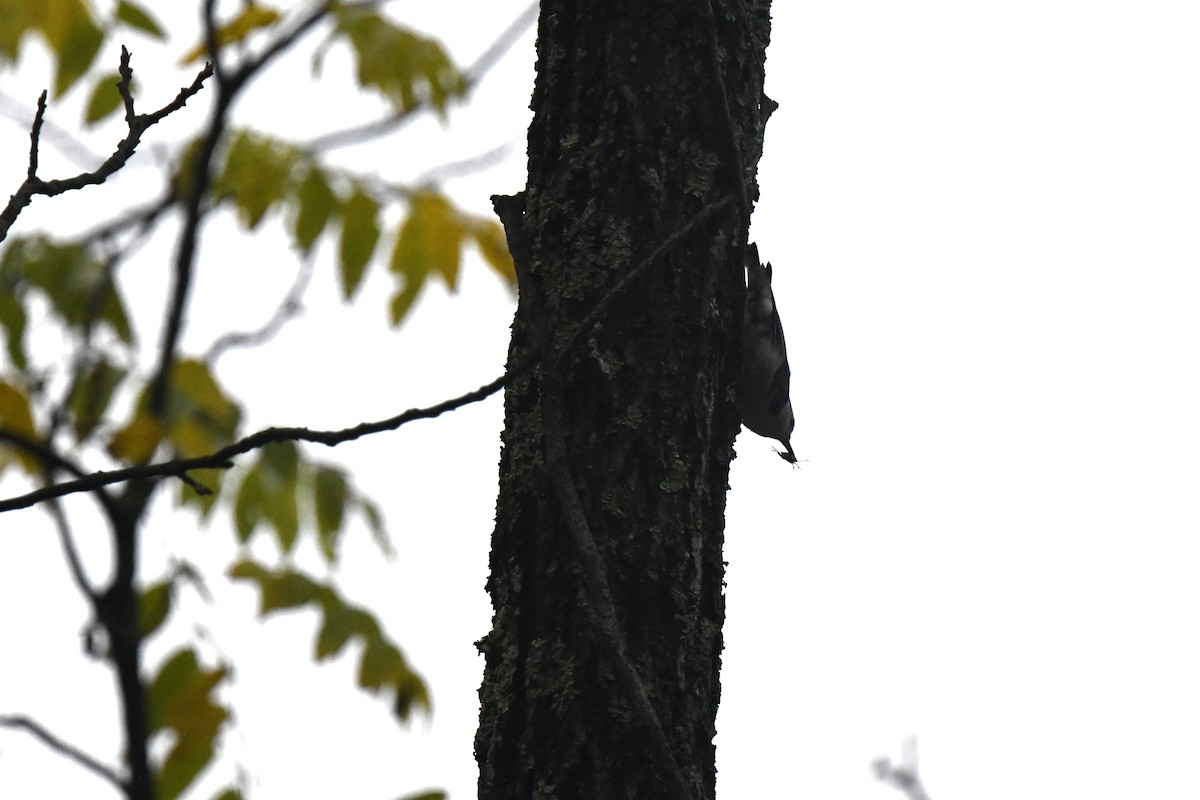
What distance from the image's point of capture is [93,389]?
2.12 metres

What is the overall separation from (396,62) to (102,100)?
50 cm

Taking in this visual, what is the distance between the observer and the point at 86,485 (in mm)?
1236

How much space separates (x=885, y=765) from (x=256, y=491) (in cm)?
128

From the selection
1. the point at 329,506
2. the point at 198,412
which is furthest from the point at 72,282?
the point at 329,506

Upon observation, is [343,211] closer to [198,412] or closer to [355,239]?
[355,239]

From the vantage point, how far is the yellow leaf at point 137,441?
183 cm

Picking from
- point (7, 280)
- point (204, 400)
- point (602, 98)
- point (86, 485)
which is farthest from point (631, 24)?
point (7, 280)

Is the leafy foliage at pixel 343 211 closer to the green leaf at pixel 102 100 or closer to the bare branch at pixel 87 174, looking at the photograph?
the green leaf at pixel 102 100

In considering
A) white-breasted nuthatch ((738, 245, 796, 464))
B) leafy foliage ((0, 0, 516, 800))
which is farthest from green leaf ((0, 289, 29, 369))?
white-breasted nuthatch ((738, 245, 796, 464))

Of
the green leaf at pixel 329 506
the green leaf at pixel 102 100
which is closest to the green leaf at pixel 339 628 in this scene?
the green leaf at pixel 329 506

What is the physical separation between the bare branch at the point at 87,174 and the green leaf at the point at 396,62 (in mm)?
807

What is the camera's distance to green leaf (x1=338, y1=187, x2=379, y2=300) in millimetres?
2355

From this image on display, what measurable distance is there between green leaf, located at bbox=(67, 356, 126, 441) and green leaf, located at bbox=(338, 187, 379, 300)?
1.34 feet

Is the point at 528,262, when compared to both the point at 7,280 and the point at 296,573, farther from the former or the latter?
the point at 7,280
